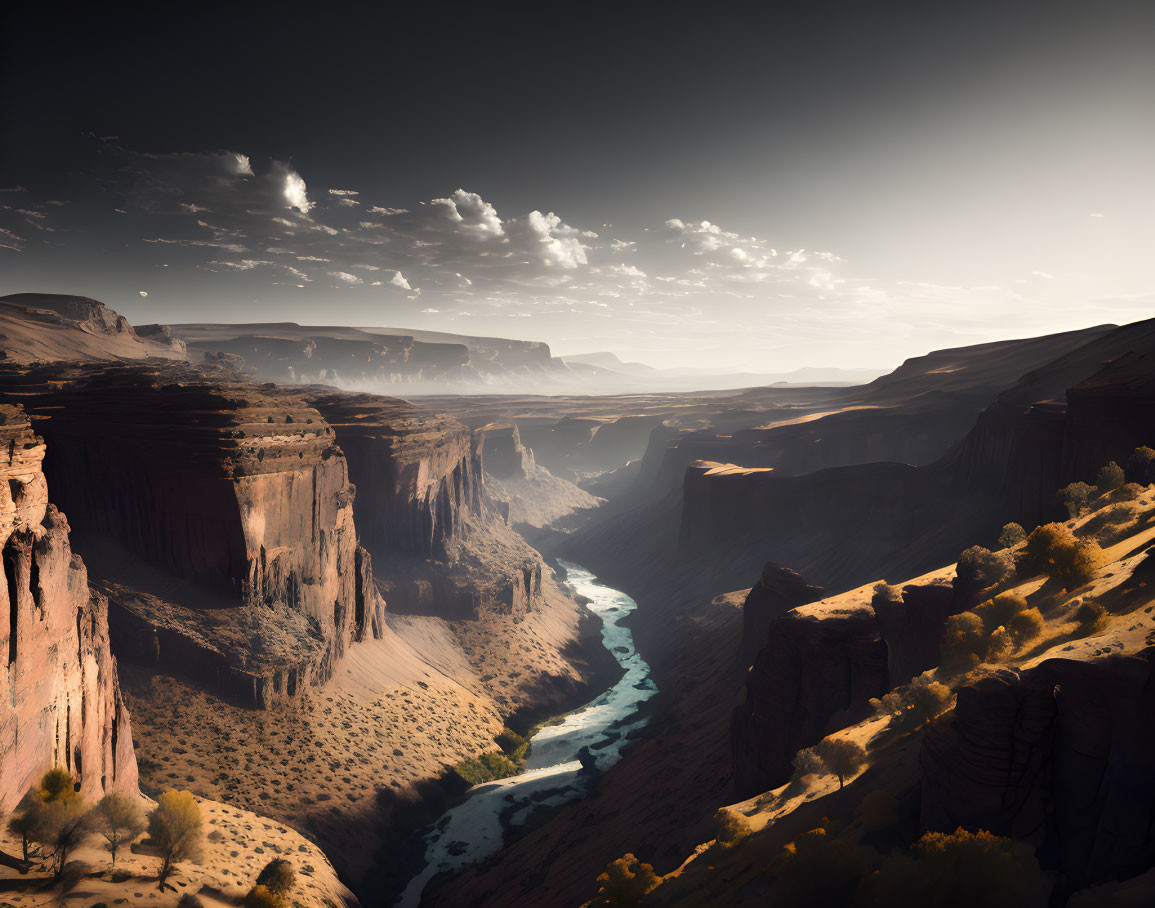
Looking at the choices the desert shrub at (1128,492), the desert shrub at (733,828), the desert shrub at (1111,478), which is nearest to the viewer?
the desert shrub at (733,828)

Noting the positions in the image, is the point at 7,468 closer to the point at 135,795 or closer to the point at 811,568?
the point at 135,795

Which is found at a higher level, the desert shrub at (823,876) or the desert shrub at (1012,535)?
the desert shrub at (1012,535)

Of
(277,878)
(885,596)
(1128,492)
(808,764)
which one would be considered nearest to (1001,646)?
(808,764)

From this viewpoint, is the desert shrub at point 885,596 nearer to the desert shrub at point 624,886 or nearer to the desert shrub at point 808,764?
the desert shrub at point 808,764

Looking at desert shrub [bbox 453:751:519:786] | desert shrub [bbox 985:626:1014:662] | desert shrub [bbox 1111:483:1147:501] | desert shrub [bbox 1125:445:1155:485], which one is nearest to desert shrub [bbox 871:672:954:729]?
desert shrub [bbox 985:626:1014:662]

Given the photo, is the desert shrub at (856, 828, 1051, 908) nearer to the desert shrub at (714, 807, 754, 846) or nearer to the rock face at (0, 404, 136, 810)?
the desert shrub at (714, 807, 754, 846)

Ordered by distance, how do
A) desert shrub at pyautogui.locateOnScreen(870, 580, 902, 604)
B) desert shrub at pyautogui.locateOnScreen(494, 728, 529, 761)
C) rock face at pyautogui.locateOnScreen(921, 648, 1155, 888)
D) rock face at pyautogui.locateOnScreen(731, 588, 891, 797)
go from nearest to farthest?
rock face at pyautogui.locateOnScreen(921, 648, 1155, 888) → rock face at pyautogui.locateOnScreen(731, 588, 891, 797) → desert shrub at pyautogui.locateOnScreen(870, 580, 902, 604) → desert shrub at pyautogui.locateOnScreen(494, 728, 529, 761)

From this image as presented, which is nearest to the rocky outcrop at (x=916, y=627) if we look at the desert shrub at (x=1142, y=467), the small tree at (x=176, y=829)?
the desert shrub at (x=1142, y=467)
